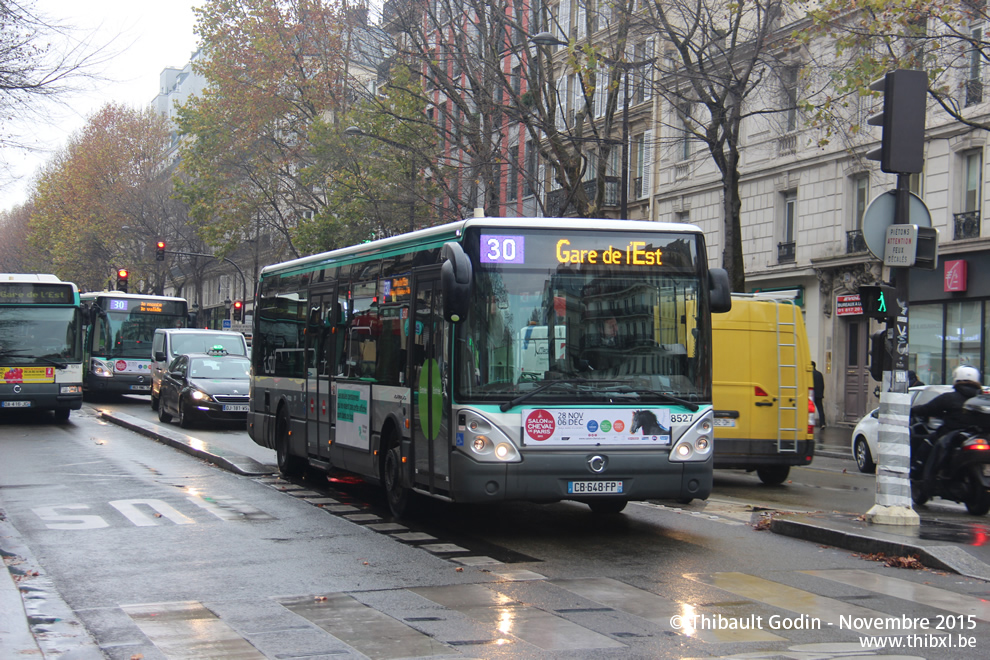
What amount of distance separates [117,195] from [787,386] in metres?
54.3

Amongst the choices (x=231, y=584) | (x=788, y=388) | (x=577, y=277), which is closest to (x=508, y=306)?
(x=577, y=277)

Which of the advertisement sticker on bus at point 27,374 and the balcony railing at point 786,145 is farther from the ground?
the balcony railing at point 786,145

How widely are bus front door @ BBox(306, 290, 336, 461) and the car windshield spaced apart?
477 inches

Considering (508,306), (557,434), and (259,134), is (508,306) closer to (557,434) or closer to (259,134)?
(557,434)

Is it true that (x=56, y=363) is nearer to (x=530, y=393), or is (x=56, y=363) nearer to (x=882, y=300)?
(x=530, y=393)

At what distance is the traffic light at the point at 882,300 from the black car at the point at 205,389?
17070mm

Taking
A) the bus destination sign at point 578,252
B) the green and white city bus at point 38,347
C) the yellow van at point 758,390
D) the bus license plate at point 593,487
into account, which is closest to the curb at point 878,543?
the bus license plate at point 593,487

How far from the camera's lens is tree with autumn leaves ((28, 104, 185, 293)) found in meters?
63.6

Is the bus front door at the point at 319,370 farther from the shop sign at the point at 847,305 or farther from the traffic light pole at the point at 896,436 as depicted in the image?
the shop sign at the point at 847,305

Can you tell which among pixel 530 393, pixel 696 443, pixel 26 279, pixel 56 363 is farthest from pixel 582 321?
pixel 26 279

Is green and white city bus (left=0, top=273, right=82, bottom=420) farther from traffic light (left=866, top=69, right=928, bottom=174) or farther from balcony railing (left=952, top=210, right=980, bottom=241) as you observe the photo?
balcony railing (left=952, top=210, right=980, bottom=241)

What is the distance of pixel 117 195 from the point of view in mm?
63719

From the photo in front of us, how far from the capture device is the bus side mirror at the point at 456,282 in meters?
9.45

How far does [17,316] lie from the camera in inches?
981
